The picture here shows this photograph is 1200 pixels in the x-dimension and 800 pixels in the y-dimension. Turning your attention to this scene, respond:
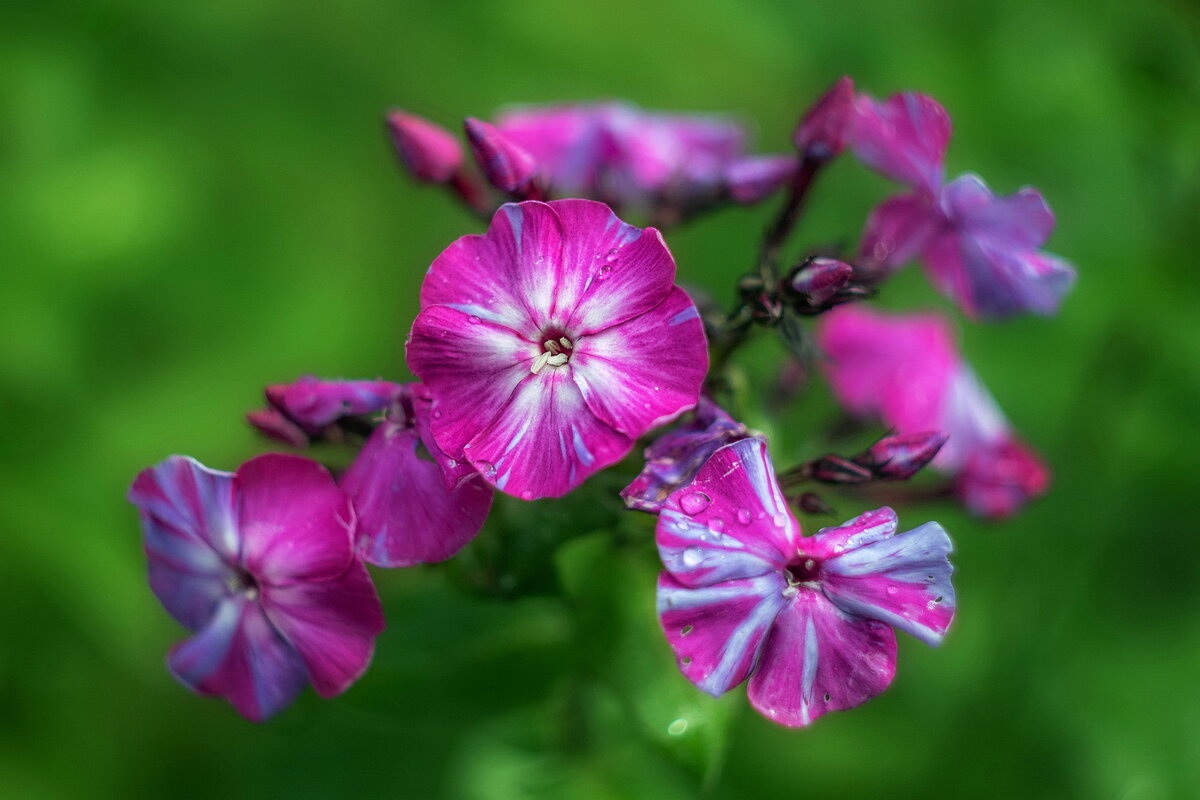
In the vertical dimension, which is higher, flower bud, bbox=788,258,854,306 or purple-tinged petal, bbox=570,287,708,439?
flower bud, bbox=788,258,854,306

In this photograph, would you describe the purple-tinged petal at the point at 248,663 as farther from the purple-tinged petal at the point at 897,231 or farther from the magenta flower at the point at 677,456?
the purple-tinged petal at the point at 897,231

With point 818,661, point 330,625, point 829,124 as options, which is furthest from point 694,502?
point 829,124

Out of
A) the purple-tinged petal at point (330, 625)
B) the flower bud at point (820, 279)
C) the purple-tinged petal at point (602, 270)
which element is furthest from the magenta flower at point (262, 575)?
the flower bud at point (820, 279)

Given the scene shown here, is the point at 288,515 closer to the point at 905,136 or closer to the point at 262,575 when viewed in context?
the point at 262,575

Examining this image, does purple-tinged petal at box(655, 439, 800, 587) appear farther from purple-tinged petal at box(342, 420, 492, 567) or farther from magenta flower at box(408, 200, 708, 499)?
purple-tinged petal at box(342, 420, 492, 567)

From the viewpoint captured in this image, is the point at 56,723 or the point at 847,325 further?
the point at 56,723

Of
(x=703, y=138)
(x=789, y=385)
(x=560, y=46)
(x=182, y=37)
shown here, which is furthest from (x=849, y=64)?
(x=182, y=37)

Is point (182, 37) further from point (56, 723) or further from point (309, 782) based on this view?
point (309, 782)

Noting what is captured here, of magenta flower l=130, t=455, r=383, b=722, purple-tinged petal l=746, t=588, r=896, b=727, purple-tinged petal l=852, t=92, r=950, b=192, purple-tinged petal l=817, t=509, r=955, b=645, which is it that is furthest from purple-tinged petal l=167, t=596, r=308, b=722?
purple-tinged petal l=852, t=92, r=950, b=192
